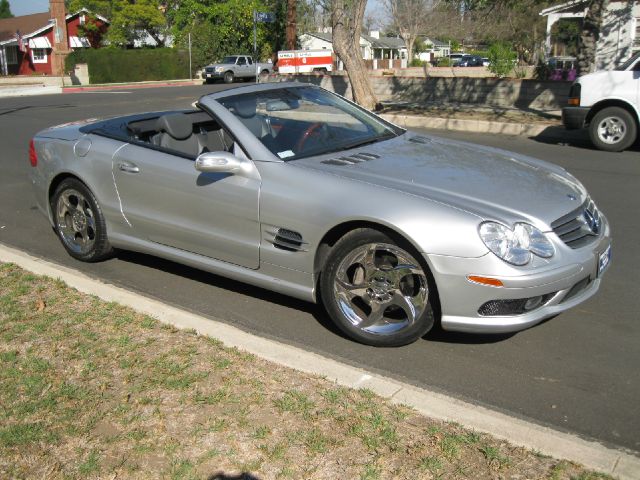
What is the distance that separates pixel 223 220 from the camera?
185 inches

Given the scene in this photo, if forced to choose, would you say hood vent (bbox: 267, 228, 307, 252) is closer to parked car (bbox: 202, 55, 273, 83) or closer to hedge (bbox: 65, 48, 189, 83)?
parked car (bbox: 202, 55, 273, 83)

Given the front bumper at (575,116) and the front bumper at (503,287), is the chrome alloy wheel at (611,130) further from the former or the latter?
the front bumper at (503,287)

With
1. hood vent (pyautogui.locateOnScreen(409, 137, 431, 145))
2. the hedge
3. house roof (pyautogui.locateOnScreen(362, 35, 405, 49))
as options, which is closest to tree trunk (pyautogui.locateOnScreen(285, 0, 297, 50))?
the hedge

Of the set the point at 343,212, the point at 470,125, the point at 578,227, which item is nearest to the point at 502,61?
the point at 470,125

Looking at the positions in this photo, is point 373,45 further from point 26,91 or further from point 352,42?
point 352,42

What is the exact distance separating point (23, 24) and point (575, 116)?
2340 inches

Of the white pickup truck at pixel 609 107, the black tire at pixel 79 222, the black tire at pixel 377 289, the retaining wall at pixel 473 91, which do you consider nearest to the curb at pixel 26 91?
the retaining wall at pixel 473 91

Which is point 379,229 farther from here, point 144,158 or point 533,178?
point 144,158

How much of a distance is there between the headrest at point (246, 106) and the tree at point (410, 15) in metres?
59.0

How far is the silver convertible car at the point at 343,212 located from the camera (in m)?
A: 3.85

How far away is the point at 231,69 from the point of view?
149ft

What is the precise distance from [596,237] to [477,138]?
995 centimetres

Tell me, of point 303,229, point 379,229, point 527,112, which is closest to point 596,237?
point 379,229

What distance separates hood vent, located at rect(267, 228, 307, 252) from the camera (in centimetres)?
435
